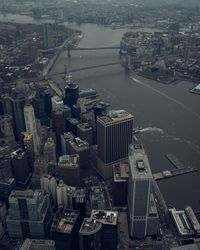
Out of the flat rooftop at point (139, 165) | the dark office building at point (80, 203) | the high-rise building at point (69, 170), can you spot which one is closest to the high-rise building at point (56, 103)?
the high-rise building at point (69, 170)

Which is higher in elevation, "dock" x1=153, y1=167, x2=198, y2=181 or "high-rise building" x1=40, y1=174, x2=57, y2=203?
"high-rise building" x1=40, y1=174, x2=57, y2=203

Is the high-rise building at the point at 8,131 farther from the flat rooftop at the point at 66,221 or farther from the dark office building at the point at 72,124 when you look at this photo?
the flat rooftop at the point at 66,221

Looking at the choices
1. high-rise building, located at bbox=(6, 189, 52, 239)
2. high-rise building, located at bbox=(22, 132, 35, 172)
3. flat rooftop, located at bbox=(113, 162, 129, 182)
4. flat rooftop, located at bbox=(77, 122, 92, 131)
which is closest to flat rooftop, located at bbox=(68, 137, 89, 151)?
flat rooftop, located at bbox=(77, 122, 92, 131)

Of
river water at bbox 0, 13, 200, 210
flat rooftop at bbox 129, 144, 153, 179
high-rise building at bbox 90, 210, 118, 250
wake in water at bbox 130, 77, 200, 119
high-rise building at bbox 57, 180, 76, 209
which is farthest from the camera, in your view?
wake in water at bbox 130, 77, 200, 119

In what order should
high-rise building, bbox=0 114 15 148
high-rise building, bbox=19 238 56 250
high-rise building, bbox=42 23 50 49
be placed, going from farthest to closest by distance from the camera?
high-rise building, bbox=42 23 50 49 → high-rise building, bbox=0 114 15 148 → high-rise building, bbox=19 238 56 250

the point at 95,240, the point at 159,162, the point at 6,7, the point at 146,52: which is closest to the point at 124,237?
the point at 95,240

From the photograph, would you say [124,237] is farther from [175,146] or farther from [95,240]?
[175,146]

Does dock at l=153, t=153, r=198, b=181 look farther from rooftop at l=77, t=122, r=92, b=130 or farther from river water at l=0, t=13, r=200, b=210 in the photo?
rooftop at l=77, t=122, r=92, b=130
